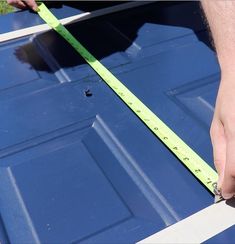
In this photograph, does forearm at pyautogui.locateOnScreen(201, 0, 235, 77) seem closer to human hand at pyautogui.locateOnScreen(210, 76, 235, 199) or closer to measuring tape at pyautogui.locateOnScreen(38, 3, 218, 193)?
human hand at pyautogui.locateOnScreen(210, 76, 235, 199)

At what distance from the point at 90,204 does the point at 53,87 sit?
498 mm

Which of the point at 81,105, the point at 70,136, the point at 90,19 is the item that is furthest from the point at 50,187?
the point at 90,19

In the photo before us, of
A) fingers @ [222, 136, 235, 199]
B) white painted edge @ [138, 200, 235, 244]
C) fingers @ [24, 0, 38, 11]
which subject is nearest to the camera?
fingers @ [222, 136, 235, 199]

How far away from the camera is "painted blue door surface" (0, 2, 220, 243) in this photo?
994 mm

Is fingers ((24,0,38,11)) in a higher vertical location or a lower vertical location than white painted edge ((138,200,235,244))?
higher

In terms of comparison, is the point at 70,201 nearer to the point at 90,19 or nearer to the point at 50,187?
the point at 50,187

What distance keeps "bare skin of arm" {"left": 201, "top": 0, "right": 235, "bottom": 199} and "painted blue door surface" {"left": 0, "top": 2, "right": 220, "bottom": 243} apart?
0.51 ft

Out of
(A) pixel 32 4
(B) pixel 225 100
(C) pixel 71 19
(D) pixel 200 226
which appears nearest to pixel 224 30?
(B) pixel 225 100

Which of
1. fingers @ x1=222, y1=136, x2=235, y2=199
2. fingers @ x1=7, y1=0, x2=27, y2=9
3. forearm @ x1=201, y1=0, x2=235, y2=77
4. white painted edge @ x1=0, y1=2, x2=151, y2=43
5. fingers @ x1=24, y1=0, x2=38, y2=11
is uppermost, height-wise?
fingers @ x1=7, y1=0, x2=27, y2=9

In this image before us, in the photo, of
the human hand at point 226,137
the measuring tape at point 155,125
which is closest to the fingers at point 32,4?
the measuring tape at point 155,125

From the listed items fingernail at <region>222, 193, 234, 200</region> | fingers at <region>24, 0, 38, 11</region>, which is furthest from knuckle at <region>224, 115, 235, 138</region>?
fingers at <region>24, 0, 38, 11</region>

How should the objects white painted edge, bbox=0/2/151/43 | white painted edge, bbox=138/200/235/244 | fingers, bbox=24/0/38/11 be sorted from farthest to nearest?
fingers, bbox=24/0/38/11, white painted edge, bbox=0/2/151/43, white painted edge, bbox=138/200/235/244

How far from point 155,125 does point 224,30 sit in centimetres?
36

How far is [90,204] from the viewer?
1015mm
